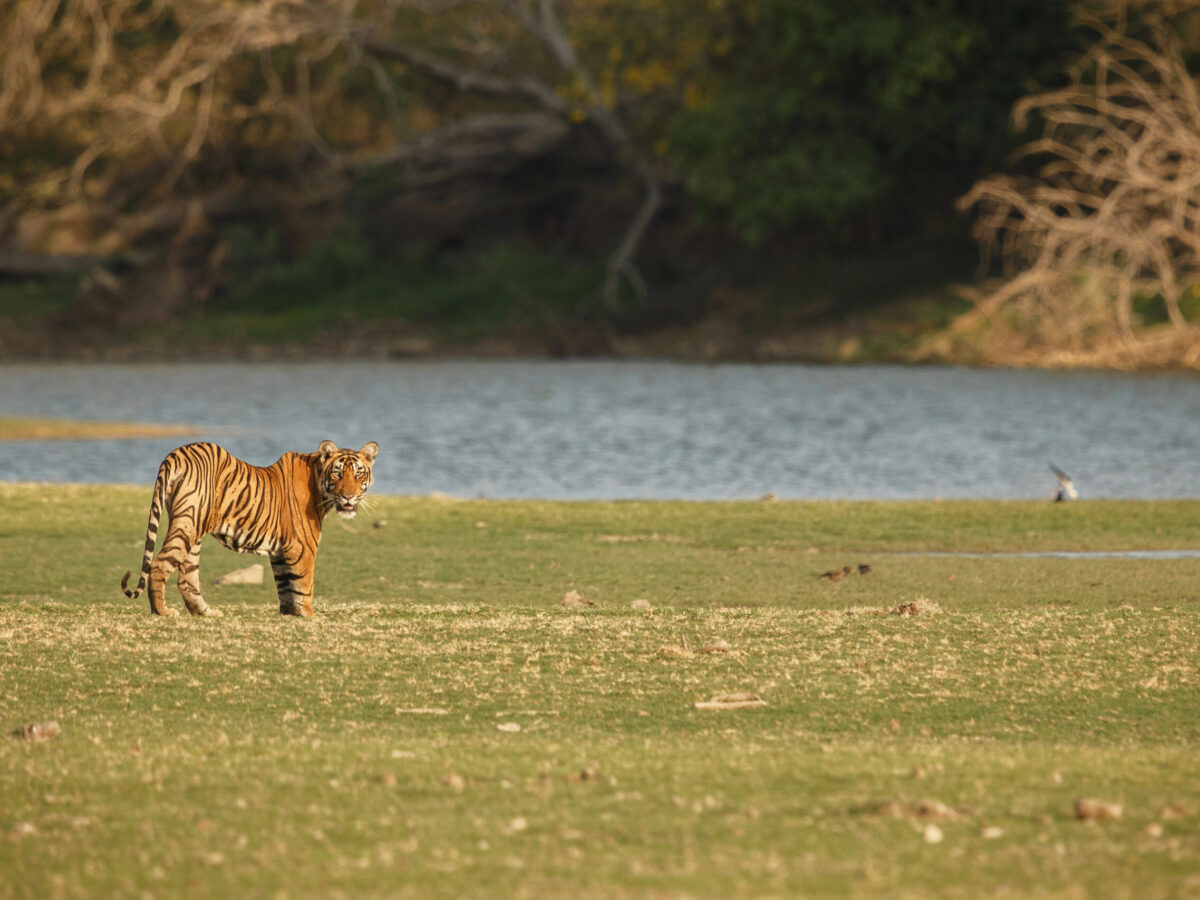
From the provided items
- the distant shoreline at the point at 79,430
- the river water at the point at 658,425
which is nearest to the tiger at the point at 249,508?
the river water at the point at 658,425

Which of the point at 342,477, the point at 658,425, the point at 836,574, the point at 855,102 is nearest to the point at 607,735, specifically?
the point at 342,477

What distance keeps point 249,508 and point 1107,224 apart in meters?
24.2

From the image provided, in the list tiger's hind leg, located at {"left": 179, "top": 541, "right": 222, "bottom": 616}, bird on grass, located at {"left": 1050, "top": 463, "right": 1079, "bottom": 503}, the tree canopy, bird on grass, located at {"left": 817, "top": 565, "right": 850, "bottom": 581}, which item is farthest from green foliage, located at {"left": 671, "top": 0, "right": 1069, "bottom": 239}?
tiger's hind leg, located at {"left": 179, "top": 541, "right": 222, "bottom": 616}

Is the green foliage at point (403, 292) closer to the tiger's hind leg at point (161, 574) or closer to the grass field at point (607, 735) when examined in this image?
the grass field at point (607, 735)

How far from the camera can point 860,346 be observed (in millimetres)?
39125

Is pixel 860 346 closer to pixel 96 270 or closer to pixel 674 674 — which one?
pixel 96 270

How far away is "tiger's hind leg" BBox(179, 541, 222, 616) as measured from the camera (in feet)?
30.4

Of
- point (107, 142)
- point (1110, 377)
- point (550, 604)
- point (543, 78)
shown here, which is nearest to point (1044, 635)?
point (550, 604)

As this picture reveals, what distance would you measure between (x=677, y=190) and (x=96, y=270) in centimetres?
1556

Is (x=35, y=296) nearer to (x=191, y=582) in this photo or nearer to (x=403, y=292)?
(x=403, y=292)

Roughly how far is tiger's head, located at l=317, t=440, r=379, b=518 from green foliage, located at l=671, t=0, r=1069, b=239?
28.8 m

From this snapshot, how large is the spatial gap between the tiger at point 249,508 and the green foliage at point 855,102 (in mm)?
28824

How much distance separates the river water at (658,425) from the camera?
68.2ft

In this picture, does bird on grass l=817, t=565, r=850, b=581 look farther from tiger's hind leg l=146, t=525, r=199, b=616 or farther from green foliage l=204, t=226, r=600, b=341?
green foliage l=204, t=226, r=600, b=341
